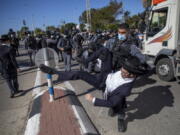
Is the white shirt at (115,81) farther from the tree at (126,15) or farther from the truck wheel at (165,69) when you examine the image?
the tree at (126,15)

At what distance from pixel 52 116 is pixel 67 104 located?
62 cm

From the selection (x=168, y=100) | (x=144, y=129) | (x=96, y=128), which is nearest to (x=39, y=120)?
(x=96, y=128)

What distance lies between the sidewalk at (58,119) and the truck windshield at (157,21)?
13.6 feet

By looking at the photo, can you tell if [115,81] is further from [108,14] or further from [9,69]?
[108,14]

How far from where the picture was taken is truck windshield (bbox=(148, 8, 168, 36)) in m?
5.76

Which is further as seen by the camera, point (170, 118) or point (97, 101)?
point (170, 118)

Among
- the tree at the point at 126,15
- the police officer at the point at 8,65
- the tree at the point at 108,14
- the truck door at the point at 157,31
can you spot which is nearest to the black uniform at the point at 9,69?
the police officer at the point at 8,65

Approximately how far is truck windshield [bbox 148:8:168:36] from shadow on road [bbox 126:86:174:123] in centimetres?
213

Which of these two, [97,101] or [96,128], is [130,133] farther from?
[97,101]

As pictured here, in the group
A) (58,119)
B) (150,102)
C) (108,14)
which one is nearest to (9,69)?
(58,119)

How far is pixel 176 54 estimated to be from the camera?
206 inches

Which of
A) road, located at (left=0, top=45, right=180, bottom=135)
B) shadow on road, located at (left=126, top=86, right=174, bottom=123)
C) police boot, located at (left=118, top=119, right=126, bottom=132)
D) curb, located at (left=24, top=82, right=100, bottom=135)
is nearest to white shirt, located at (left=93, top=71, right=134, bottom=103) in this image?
police boot, located at (left=118, top=119, right=126, bottom=132)

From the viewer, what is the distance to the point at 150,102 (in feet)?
14.3

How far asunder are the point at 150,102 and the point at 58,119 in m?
2.43
